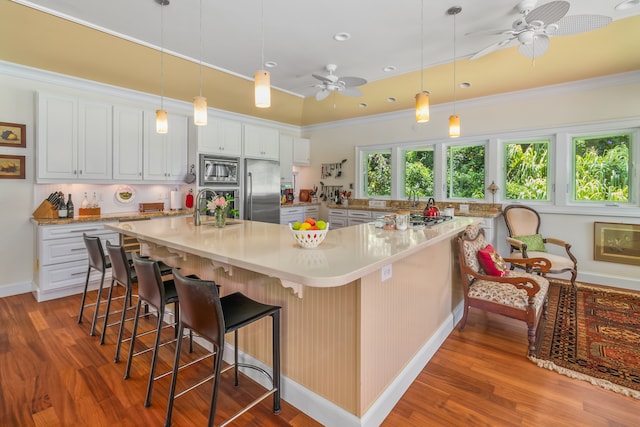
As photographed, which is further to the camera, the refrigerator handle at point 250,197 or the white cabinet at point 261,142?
the white cabinet at point 261,142

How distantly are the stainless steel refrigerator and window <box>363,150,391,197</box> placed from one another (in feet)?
6.10

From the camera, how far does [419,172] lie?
19.5ft

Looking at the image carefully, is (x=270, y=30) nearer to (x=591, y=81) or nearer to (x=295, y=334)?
(x=295, y=334)

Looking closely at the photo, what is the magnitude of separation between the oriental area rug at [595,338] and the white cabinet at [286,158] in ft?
16.1

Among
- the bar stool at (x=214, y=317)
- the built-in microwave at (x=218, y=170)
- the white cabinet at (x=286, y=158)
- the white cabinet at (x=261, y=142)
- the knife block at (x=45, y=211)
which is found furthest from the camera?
the white cabinet at (x=286, y=158)

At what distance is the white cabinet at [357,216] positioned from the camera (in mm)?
5973

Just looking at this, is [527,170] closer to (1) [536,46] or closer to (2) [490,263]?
(1) [536,46]

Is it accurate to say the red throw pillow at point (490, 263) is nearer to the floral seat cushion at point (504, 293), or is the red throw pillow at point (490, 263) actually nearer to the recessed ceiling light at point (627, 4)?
the floral seat cushion at point (504, 293)

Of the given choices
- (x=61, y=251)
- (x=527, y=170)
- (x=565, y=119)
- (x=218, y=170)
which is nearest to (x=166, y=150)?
(x=218, y=170)

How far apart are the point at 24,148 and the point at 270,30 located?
3.28 metres

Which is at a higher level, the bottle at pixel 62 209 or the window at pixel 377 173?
the window at pixel 377 173

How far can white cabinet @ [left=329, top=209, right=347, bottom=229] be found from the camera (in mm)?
6301

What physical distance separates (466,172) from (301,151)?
11.2 ft

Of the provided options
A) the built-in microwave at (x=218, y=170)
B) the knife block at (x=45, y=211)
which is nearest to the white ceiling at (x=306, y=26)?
the built-in microwave at (x=218, y=170)
